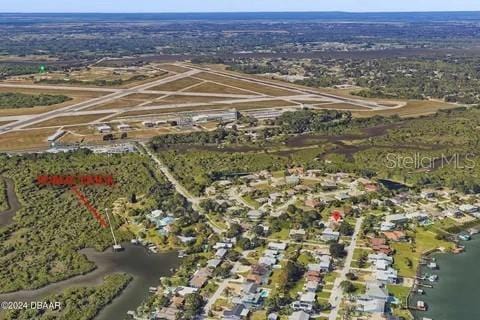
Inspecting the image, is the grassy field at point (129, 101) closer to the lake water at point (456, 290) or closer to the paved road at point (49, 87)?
the paved road at point (49, 87)

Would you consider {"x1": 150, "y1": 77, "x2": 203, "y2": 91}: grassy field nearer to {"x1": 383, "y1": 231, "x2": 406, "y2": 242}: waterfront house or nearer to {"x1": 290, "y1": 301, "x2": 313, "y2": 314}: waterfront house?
{"x1": 383, "y1": 231, "x2": 406, "y2": 242}: waterfront house

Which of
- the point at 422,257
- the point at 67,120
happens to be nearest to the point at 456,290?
the point at 422,257

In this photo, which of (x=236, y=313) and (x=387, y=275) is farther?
(x=387, y=275)

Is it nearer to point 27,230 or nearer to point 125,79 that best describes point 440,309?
point 27,230

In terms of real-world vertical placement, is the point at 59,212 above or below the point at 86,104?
above

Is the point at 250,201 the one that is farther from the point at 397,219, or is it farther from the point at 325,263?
the point at 325,263

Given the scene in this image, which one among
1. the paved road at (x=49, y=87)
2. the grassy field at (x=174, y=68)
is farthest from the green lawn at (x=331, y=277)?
the grassy field at (x=174, y=68)
